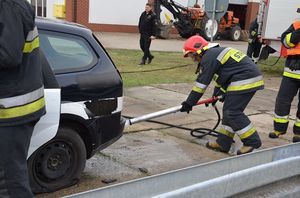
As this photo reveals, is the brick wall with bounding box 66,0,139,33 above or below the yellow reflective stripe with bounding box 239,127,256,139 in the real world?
below

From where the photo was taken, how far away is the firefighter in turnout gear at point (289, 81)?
6.59 metres

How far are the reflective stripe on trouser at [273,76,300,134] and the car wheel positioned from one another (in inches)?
131

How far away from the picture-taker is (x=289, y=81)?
672cm

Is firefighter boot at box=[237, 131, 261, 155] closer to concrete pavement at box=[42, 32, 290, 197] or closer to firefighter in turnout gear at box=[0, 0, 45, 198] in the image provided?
concrete pavement at box=[42, 32, 290, 197]

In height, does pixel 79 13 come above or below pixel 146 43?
below

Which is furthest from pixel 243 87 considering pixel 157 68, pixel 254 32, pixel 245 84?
pixel 254 32

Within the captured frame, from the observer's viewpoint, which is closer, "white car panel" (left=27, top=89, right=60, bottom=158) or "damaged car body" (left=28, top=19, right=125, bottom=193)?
"white car panel" (left=27, top=89, right=60, bottom=158)

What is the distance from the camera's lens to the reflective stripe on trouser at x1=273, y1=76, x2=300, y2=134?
6.74 meters

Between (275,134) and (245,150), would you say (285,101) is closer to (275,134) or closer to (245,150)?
(275,134)

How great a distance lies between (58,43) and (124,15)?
19916 millimetres

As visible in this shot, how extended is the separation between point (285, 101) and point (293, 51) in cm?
69

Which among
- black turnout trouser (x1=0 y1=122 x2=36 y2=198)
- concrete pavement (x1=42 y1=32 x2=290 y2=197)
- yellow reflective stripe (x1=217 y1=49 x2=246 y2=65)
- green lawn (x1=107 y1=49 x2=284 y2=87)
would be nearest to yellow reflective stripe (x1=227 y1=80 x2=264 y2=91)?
yellow reflective stripe (x1=217 y1=49 x2=246 y2=65)

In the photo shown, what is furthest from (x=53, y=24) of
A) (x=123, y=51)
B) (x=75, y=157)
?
(x=123, y=51)

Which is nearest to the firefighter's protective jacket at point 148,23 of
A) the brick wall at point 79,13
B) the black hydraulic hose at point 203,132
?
the black hydraulic hose at point 203,132
